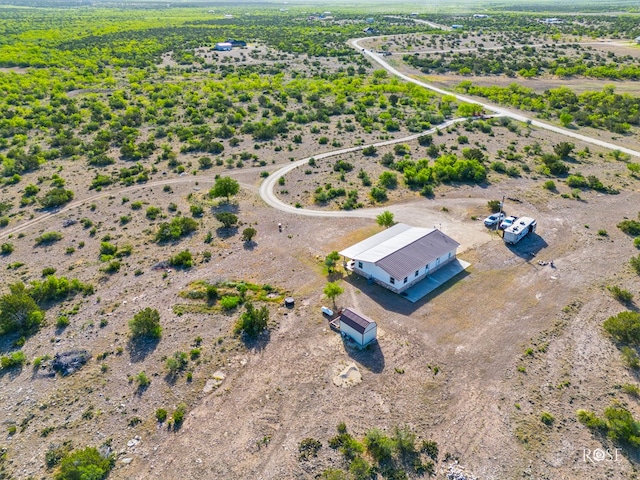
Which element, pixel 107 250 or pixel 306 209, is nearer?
pixel 107 250

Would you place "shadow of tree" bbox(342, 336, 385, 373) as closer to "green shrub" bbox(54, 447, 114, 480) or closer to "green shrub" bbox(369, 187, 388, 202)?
"green shrub" bbox(54, 447, 114, 480)

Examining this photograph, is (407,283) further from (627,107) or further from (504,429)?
(627,107)

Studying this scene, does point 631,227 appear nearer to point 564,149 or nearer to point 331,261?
point 564,149

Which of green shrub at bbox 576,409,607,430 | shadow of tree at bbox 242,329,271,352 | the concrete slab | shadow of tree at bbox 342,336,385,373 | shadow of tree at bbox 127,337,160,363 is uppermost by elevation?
green shrub at bbox 576,409,607,430

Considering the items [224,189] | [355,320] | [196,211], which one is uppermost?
[355,320]

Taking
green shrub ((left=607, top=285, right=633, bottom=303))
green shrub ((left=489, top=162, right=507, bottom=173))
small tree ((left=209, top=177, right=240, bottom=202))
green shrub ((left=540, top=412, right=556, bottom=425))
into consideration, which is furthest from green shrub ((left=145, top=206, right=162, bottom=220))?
green shrub ((left=607, top=285, right=633, bottom=303))

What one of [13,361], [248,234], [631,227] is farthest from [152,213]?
[631,227]
